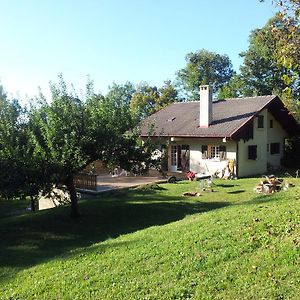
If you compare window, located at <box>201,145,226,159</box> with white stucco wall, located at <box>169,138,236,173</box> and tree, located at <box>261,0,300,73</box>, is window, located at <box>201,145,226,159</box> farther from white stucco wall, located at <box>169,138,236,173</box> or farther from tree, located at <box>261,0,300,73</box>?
tree, located at <box>261,0,300,73</box>

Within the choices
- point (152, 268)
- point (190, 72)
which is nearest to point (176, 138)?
point (152, 268)

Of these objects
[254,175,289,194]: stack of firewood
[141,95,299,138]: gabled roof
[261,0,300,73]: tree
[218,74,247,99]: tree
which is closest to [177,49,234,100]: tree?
[218,74,247,99]: tree

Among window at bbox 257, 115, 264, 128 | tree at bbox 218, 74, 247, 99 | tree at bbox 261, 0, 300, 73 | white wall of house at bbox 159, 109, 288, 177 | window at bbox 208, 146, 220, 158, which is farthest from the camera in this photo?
tree at bbox 218, 74, 247, 99

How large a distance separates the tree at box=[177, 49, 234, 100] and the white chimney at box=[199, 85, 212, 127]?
28.7 m

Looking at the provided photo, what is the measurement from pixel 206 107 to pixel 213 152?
Result: 10.0 ft

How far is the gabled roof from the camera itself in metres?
24.9

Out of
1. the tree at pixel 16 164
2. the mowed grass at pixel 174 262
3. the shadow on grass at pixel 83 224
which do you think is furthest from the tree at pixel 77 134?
the mowed grass at pixel 174 262

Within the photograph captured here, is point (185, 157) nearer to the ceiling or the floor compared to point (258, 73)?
nearer to the floor

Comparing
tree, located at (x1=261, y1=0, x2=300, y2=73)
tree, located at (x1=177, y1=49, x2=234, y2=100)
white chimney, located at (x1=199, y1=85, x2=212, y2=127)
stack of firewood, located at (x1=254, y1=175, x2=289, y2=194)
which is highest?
tree, located at (x1=177, y1=49, x2=234, y2=100)

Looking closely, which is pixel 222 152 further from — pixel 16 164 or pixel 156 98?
pixel 156 98

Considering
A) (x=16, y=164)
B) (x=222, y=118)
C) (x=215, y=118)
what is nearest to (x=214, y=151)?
(x=222, y=118)

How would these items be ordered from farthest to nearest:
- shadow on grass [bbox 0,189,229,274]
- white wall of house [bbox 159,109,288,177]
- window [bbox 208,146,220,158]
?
window [bbox 208,146,220,158] → white wall of house [bbox 159,109,288,177] → shadow on grass [bbox 0,189,229,274]

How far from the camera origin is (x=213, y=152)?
999 inches

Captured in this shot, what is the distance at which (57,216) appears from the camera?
49.9ft
